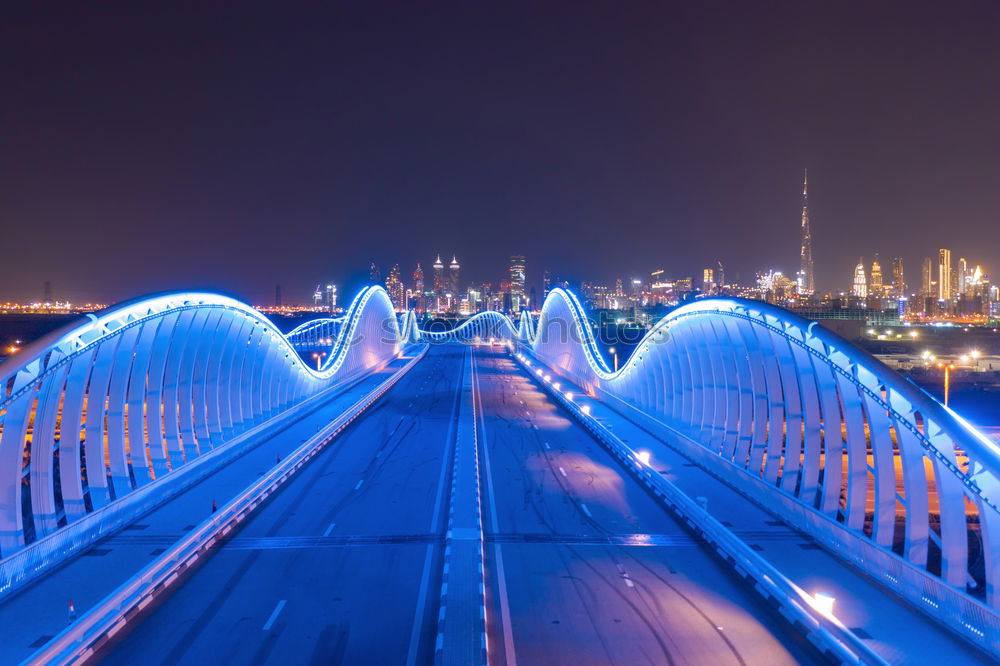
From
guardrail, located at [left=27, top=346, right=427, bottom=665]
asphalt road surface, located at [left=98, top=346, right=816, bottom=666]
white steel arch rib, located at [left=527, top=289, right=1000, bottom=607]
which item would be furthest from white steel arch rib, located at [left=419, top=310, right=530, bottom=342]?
guardrail, located at [left=27, top=346, right=427, bottom=665]

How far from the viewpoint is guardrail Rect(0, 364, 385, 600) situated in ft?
36.9

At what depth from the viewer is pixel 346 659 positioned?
30.3 ft

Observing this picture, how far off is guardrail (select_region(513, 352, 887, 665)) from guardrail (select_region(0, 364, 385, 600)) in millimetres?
11776

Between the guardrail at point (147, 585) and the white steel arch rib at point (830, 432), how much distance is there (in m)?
11.4

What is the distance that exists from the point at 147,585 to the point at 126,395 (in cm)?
773

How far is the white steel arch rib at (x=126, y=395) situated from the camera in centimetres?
1188

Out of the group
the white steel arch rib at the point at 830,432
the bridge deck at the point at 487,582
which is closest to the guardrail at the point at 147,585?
the bridge deck at the point at 487,582

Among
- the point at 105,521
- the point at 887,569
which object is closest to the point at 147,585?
the point at 105,521

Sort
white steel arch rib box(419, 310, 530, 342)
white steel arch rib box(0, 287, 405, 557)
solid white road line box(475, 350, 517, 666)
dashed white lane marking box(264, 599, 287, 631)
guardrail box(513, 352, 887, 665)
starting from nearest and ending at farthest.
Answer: guardrail box(513, 352, 887, 665)
solid white road line box(475, 350, 517, 666)
dashed white lane marking box(264, 599, 287, 631)
white steel arch rib box(0, 287, 405, 557)
white steel arch rib box(419, 310, 530, 342)

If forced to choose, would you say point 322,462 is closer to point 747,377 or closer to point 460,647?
point 747,377

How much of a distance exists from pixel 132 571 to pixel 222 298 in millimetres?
9889

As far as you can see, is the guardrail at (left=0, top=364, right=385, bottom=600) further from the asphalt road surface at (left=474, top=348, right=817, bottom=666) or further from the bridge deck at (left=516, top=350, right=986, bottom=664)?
the bridge deck at (left=516, top=350, right=986, bottom=664)

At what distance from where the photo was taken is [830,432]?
13.6m

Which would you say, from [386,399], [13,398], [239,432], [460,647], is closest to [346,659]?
[460,647]
